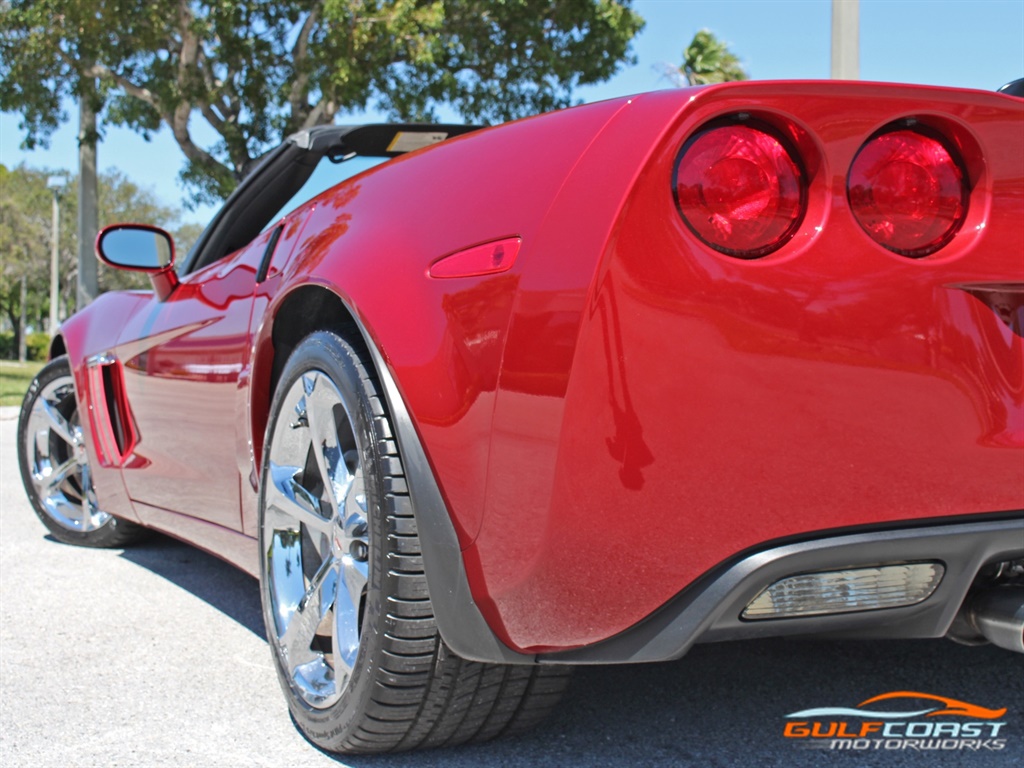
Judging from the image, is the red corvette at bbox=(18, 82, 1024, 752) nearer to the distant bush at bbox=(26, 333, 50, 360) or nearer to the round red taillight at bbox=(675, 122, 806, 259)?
the round red taillight at bbox=(675, 122, 806, 259)

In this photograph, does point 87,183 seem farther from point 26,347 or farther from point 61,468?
point 26,347

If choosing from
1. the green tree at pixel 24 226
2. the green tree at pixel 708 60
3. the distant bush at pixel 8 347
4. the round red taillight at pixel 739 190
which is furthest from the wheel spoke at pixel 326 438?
the distant bush at pixel 8 347

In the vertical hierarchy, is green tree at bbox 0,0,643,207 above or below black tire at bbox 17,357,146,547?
above

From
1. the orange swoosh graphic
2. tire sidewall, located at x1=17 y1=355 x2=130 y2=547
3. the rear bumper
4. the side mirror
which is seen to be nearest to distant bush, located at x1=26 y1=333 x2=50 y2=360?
tire sidewall, located at x1=17 y1=355 x2=130 y2=547

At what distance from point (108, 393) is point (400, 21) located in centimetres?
1105

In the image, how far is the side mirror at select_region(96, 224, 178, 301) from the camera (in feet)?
10.5

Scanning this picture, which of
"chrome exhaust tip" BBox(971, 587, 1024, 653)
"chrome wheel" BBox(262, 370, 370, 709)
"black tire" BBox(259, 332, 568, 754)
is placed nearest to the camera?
"chrome exhaust tip" BBox(971, 587, 1024, 653)

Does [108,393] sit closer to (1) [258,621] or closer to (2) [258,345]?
(1) [258,621]

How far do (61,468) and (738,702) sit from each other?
2.89 metres

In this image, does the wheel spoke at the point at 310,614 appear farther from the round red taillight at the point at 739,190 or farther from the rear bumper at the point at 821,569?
the round red taillight at the point at 739,190

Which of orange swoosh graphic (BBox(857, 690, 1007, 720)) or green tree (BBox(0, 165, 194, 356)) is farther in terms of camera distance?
green tree (BBox(0, 165, 194, 356))

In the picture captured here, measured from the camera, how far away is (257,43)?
590 inches

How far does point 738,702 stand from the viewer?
2.27 m

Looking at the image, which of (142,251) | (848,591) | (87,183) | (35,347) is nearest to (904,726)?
(848,591)
